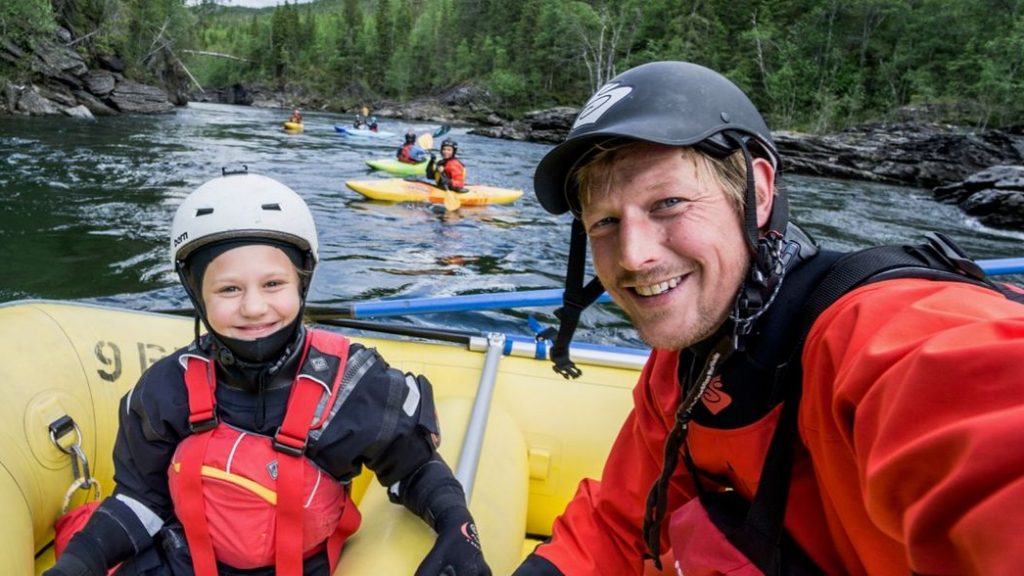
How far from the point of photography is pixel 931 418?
2.03 ft

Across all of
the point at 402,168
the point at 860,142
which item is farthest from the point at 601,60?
the point at 402,168

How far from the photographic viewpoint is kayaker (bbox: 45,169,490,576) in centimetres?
169

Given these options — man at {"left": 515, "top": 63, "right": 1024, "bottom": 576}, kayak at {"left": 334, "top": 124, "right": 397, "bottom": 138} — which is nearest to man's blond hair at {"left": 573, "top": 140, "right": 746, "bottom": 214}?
man at {"left": 515, "top": 63, "right": 1024, "bottom": 576}

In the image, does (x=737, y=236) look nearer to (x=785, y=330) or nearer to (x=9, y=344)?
(x=785, y=330)

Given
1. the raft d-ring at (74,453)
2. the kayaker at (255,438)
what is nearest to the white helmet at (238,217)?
the kayaker at (255,438)

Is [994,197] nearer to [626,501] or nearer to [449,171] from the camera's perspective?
[449,171]

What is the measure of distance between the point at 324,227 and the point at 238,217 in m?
7.98

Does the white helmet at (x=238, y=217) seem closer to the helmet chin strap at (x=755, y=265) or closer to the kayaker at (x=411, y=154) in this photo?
the helmet chin strap at (x=755, y=265)

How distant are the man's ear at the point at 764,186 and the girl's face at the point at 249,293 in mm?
1329

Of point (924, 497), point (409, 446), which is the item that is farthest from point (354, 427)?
point (924, 497)

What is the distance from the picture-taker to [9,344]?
2201 millimetres

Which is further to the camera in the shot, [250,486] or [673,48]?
[673,48]

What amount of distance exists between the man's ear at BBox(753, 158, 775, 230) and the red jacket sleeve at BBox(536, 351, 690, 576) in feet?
1.41

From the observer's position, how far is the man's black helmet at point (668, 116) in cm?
113
